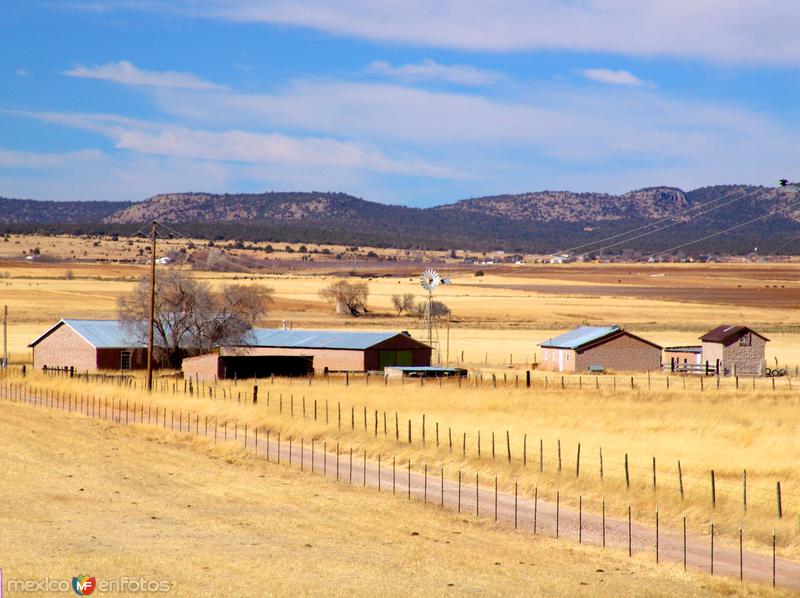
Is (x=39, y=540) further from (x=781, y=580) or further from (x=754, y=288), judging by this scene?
(x=754, y=288)

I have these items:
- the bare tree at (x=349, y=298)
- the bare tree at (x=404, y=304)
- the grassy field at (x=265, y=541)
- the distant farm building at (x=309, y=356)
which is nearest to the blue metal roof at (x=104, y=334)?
the distant farm building at (x=309, y=356)

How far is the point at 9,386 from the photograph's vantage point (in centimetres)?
6562

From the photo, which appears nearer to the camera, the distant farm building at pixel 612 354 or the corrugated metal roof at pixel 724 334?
the corrugated metal roof at pixel 724 334

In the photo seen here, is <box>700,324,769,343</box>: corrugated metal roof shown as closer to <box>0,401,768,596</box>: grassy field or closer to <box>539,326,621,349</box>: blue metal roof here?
<box>539,326,621,349</box>: blue metal roof

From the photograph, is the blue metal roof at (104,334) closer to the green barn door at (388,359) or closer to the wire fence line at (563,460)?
the green barn door at (388,359)

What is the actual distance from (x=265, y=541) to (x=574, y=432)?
843 inches

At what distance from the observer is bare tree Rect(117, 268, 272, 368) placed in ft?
264

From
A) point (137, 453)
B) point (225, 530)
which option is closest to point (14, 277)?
point (137, 453)

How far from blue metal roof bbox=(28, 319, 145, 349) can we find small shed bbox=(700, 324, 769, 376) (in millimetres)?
38309

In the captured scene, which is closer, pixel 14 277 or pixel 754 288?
pixel 14 277

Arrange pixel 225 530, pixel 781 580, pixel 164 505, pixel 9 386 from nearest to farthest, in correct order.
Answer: pixel 781 580 < pixel 225 530 < pixel 164 505 < pixel 9 386

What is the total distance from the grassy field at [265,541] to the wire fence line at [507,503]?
972mm

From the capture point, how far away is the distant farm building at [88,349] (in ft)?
262

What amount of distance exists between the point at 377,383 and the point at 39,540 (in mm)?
43982
